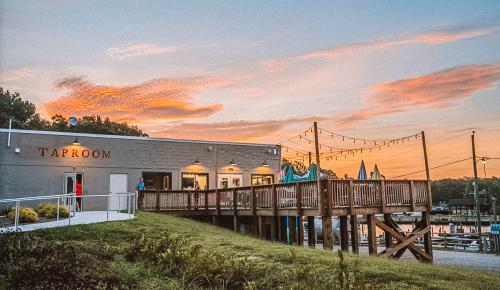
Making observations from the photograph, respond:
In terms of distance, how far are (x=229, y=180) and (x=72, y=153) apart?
400 inches

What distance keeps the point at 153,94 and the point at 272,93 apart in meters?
6.65

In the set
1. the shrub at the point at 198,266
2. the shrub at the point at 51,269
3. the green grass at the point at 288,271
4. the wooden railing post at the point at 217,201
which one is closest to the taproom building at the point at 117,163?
the wooden railing post at the point at 217,201

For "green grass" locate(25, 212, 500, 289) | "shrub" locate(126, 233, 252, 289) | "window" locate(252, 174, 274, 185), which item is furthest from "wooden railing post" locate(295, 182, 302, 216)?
"window" locate(252, 174, 274, 185)

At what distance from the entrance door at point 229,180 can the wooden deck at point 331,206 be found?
591cm

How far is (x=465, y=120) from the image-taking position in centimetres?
2097

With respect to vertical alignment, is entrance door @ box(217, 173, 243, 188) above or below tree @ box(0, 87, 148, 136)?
below

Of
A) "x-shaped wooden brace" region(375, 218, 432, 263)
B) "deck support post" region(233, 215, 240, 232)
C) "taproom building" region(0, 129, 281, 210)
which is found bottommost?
"x-shaped wooden brace" region(375, 218, 432, 263)

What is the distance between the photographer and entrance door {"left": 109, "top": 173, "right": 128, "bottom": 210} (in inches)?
999

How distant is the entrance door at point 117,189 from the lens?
999 inches

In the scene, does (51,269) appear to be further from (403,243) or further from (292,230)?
(292,230)

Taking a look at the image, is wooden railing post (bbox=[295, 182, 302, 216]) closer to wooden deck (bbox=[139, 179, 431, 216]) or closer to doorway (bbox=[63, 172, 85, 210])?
wooden deck (bbox=[139, 179, 431, 216])

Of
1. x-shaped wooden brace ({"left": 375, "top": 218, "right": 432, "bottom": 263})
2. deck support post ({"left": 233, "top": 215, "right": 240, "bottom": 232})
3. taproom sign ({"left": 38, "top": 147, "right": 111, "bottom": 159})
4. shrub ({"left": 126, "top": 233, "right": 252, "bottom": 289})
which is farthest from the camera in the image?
taproom sign ({"left": 38, "top": 147, "right": 111, "bottom": 159})

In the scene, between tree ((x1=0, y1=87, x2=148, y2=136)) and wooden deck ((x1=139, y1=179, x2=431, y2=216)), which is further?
tree ((x1=0, y1=87, x2=148, y2=136))

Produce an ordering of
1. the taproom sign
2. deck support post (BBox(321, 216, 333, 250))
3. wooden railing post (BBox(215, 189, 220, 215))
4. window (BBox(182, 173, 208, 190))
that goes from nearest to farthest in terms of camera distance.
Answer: deck support post (BBox(321, 216, 333, 250)), wooden railing post (BBox(215, 189, 220, 215)), the taproom sign, window (BBox(182, 173, 208, 190))
